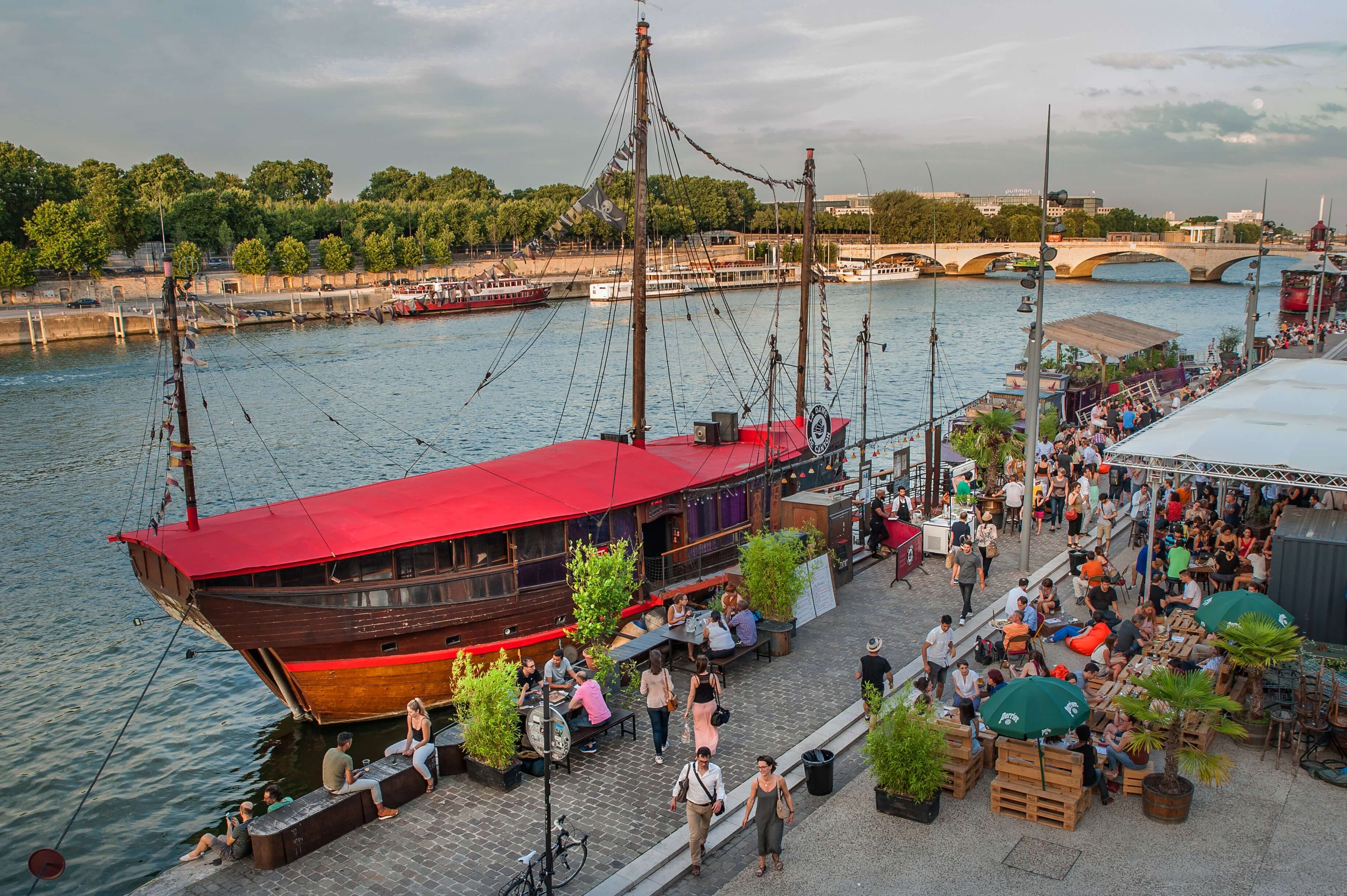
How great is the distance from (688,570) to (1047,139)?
11232 millimetres

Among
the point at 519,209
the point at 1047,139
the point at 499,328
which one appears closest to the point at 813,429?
the point at 1047,139

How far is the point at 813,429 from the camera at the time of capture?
22.6 metres

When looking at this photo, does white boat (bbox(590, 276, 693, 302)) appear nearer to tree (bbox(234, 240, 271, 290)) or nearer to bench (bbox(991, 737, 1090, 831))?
tree (bbox(234, 240, 271, 290))

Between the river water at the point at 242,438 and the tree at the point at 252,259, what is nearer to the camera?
the river water at the point at 242,438

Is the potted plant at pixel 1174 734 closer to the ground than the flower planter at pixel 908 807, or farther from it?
farther from it

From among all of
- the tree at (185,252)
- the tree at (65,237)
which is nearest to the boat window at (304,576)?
the tree at (185,252)

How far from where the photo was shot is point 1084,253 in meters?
130

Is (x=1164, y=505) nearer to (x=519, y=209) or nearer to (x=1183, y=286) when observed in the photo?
(x=519, y=209)

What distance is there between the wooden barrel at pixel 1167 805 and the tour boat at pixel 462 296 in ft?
328

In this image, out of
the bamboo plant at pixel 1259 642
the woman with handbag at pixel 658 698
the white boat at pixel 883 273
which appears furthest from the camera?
the white boat at pixel 883 273

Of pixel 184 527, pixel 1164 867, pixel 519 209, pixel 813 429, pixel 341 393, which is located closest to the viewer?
pixel 1164 867

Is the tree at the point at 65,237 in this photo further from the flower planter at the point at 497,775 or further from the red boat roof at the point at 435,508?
the flower planter at the point at 497,775

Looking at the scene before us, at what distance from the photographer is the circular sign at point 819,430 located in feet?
73.7

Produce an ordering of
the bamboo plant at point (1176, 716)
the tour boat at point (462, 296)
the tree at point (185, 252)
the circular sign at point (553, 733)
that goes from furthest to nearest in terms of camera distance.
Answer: the tour boat at point (462, 296)
the tree at point (185, 252)
the circular sign at point (553, 733)
the bamboo plant at point (1176, 716)
